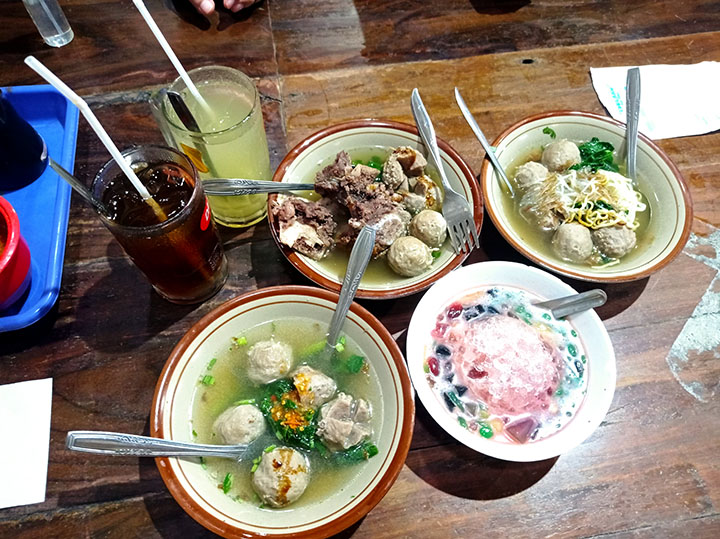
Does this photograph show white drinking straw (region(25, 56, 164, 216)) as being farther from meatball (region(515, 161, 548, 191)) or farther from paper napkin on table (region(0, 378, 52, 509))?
meatball (region(515, 161, 548, 191))

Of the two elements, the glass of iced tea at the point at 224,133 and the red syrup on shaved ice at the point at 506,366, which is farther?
the glass of iced tea at the point at 224,133

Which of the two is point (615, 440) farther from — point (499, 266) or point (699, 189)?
point (699, 189)

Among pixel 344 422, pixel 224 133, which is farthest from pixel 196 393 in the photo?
pixel 224 133

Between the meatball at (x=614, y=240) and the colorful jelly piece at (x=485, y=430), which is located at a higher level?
the meatball at (x=614, y=240)

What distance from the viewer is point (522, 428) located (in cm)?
144

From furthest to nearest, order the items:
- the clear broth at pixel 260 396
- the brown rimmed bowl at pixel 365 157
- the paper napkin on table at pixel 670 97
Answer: the paper napkin on table at pixel 670 97
the brown rimmed bowl at pixel 365 157
the clear broth at pixel 260 396

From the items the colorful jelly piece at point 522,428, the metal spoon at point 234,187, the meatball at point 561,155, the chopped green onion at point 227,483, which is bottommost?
the colorful jelly piece at point 522,428

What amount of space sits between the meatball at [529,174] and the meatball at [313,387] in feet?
3.54

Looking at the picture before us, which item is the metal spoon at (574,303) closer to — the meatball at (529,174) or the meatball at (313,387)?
the meatball at (529,174)

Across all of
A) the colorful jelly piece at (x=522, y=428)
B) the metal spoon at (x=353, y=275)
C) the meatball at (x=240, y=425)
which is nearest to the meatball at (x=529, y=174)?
the metal spoon at (x=353, y=275)

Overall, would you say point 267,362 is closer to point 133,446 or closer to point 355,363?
point 355,363

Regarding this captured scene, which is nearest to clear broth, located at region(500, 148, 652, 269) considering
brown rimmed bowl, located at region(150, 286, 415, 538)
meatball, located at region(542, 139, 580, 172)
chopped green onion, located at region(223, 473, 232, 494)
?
meatball, located at region(542, 139, 580, 172)

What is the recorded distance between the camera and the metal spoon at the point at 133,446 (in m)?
1.13

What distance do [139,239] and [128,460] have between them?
0.66 metres
